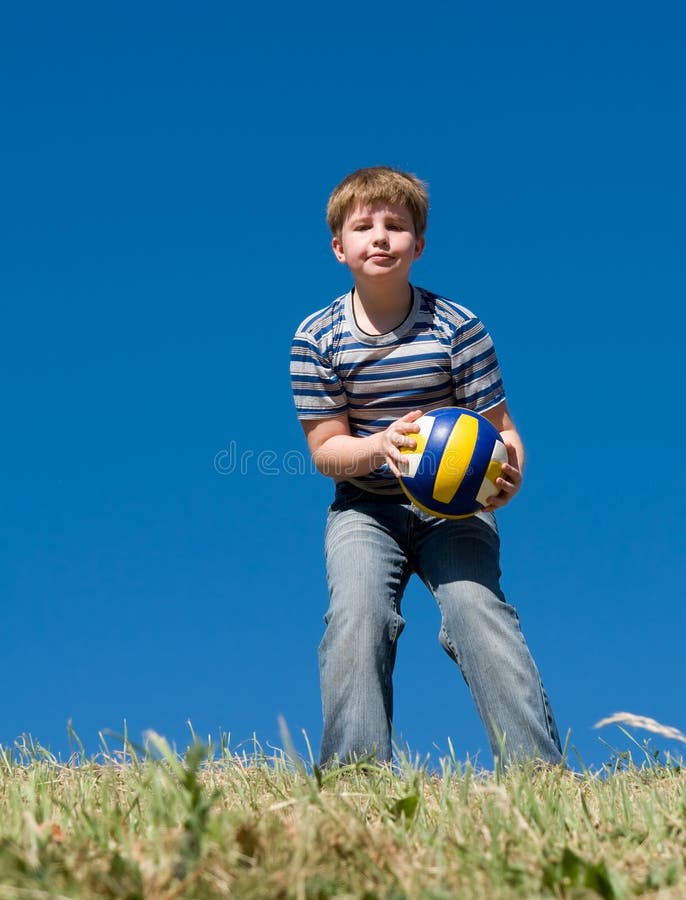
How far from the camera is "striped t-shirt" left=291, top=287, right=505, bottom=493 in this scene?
17.1 feet

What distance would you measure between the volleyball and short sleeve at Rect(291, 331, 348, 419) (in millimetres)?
714

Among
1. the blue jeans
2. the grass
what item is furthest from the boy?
the grass

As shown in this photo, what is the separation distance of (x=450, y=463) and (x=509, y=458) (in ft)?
1.90

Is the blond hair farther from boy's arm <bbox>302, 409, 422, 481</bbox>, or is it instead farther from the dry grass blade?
the dry grass blade

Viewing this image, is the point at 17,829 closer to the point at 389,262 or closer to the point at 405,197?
the point at 389,262

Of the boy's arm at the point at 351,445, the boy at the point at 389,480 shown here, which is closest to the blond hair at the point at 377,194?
the boy at the point at 389,480

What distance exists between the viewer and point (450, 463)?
4574 mm

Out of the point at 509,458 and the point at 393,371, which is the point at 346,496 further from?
the point at 509,458

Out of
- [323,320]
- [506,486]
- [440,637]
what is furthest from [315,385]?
[440,637]

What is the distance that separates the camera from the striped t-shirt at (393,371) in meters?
5.22

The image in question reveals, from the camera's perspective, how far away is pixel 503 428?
537 centimetres

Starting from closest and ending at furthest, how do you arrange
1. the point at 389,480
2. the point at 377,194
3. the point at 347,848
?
the point at 347,848 → the point at 389,480 → the point at 377,194

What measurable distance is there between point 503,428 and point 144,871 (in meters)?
3.56

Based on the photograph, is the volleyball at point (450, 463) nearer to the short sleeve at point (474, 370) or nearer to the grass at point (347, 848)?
the short sleeve at point (474, 370)
